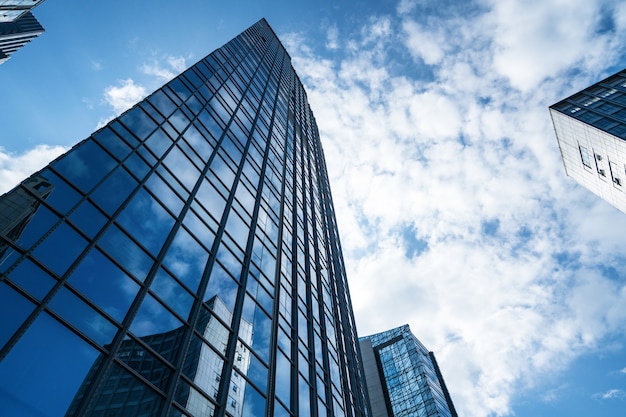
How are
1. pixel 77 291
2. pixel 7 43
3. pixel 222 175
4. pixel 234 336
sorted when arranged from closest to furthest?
pixel 77 291 < pixel 234 336 < pixel 222 175 < pixel 7 43

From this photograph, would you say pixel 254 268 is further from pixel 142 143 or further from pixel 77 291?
pixel 77 291

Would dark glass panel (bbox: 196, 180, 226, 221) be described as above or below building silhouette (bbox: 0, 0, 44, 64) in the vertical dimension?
below

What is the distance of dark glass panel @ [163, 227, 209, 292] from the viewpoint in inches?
521

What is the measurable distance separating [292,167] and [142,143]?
20932mm

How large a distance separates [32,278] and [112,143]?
21.4 ft

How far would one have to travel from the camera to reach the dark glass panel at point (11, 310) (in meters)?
7.54

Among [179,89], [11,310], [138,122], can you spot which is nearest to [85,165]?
[138,122]

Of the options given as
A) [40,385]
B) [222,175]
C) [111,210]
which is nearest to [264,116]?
[222,175]

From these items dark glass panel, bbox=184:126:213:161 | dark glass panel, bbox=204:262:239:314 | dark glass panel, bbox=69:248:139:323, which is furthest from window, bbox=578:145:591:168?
dark glass panel, bbox=69:248:139:323

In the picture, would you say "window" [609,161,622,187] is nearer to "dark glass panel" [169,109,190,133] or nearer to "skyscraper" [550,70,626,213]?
"skyscraper" [550,70,626,213]

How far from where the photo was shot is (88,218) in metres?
11.0

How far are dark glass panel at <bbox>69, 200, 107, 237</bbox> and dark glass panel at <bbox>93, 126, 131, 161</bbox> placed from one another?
2.89 metres

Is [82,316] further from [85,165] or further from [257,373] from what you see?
[257,373]

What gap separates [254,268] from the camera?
60.0 feet
